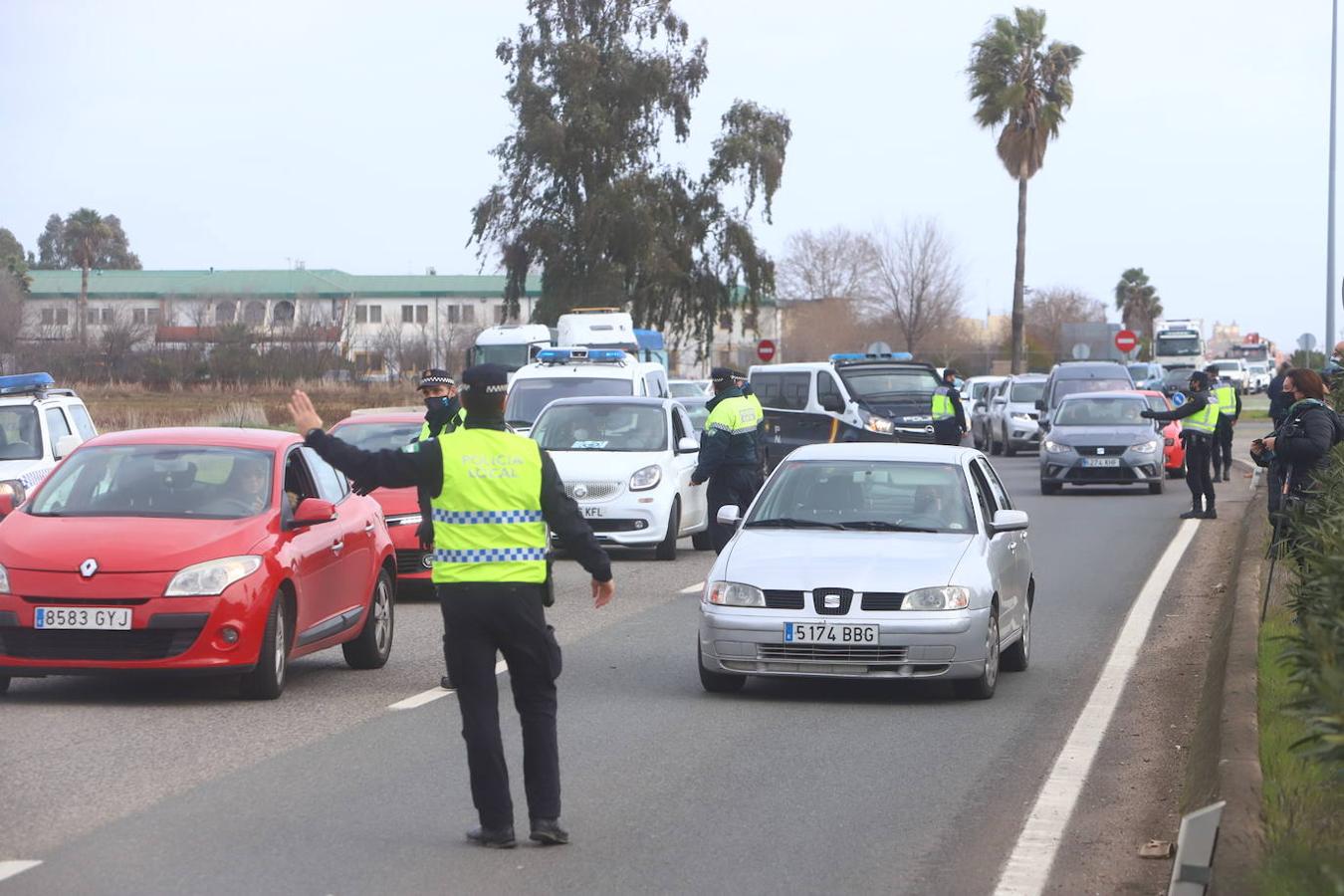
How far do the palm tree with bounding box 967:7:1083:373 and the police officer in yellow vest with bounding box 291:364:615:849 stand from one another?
2172 inches

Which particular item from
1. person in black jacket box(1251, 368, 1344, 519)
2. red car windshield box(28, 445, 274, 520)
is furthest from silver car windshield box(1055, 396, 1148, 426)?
red car windshield box(28, 445, 274, 520)

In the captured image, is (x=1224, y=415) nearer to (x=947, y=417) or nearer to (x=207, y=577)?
(x=947, y=417)

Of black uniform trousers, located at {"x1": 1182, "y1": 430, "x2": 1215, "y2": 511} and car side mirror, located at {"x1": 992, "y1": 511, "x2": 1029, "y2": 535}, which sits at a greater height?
car side mirror, located at {"x1": 992, "y1": 511, "x2": 1029, "y2": 535}

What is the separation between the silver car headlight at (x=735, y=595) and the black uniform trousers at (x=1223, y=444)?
1903 centimetres

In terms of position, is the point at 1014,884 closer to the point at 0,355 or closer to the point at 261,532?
the point at 261,532

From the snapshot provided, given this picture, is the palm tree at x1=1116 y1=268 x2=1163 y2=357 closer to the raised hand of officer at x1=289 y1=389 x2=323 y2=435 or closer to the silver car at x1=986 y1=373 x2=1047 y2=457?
the silver car at x1=986 y1=373 x2=1047 y2=457

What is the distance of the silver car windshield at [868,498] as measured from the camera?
11414 millimetres

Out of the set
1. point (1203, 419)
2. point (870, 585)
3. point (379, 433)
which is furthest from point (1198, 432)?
point (870, 585)

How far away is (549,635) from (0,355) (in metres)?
42.9

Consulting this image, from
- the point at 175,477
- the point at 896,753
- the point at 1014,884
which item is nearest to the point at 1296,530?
the point at 896,753

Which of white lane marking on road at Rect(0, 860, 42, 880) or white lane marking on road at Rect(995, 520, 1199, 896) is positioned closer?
white lane marking on road at Rect(0, 860, 42, 880)

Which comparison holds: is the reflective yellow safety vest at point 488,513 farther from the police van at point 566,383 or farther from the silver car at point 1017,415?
the silver car at point 1017,415

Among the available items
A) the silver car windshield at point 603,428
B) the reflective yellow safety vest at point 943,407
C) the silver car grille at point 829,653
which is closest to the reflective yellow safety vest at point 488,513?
the silver car grille at point 829,653

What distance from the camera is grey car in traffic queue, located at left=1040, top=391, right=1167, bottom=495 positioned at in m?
29.1
